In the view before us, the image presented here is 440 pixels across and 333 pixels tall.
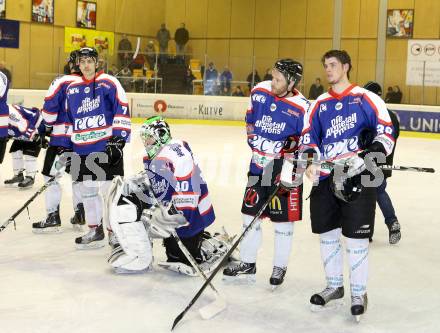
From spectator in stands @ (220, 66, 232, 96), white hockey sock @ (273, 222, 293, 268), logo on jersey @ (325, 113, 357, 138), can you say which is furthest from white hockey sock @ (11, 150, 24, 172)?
spectator in stands @ (220, 66, 232, 96)

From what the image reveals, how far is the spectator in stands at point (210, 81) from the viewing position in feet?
52.2

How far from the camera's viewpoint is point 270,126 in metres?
3.89

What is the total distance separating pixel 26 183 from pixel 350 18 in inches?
530

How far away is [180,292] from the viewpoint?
3.75 meters

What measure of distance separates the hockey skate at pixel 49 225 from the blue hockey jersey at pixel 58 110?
1.77 feet

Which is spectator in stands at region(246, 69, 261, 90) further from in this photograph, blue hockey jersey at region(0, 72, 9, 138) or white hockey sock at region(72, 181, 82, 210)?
white hockey sock at region(72, 181, 82, 210)

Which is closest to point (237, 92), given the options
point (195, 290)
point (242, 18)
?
point (242, 18)

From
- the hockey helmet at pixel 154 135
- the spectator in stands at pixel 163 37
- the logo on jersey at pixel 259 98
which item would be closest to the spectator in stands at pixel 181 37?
the spectator in stands at pixel 163 37

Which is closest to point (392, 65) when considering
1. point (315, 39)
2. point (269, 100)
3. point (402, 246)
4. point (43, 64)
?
point (315, 39)

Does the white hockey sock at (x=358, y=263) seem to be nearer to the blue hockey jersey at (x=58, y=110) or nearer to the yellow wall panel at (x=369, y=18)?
the blue hockey jersey at (x=58, y=110)

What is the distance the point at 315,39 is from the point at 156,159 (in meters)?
16.0

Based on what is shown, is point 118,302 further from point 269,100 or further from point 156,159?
point 269,100

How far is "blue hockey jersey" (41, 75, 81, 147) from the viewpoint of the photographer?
4848 millimetres

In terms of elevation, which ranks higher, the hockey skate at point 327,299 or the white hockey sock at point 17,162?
the white hockey sock at point 17,162
